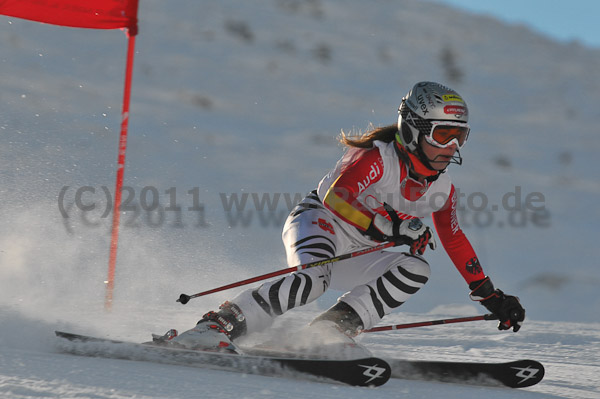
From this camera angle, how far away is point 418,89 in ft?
12.2

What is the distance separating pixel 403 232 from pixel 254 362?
973 millimetres

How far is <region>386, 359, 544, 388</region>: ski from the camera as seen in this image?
310cm

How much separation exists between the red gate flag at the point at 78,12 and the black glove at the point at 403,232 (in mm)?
2604

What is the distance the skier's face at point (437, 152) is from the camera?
141 inches

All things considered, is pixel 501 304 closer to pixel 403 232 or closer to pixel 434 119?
pixel 403 232

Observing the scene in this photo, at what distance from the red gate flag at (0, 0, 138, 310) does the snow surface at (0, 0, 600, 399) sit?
1.76ft

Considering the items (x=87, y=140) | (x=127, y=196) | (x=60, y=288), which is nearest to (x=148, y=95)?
(x=87, y=140)

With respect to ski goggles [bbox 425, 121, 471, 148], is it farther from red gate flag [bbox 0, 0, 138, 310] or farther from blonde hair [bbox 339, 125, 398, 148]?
red gate flag [bbox 0, 0, 138, 310]

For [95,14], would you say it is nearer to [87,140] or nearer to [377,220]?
[377,220]

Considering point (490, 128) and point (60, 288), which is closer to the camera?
point (60, 288)

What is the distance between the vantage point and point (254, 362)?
2869 mm

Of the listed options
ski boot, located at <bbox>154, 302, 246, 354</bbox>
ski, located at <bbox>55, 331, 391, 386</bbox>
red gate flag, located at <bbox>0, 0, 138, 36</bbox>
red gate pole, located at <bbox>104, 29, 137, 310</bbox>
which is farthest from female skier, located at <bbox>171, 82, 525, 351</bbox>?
red gate flag, located at <bbox>0, 0, 138, 36</bbox>

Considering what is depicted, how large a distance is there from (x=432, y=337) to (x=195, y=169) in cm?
517

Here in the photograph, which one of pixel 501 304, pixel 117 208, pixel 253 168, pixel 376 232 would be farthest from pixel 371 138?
pixel 253 168
